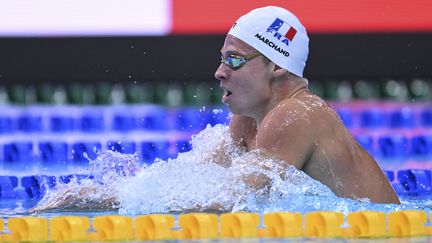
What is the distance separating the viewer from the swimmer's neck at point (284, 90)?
343 centimetres

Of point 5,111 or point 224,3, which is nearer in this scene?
point 224,3

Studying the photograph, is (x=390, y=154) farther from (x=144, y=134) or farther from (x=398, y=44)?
(x=398, y=44)

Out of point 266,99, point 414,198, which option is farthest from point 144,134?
point 266,99

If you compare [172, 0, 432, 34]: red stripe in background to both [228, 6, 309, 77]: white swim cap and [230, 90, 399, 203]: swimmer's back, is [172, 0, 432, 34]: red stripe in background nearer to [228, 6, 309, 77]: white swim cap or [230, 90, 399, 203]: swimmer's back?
[228, 6, 309, 77]: white swim cap

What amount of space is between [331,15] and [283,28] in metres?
5.53

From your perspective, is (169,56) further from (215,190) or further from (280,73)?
(215,190)

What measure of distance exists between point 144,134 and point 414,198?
380 cm

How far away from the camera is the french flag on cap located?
139 inches

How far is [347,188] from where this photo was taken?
3.27 metres

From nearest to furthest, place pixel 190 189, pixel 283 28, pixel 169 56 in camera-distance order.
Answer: pixel 190 189, pixel 283 28, pixel 169 56

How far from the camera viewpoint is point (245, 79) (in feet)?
11.2

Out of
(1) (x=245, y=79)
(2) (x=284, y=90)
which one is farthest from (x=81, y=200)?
(2) (x=284, y=90)

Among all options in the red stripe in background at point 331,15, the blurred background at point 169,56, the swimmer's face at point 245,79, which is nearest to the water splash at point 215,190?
the swimmer's face at point 245,79

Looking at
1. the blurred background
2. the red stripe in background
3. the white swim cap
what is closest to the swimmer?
the white swim cap
